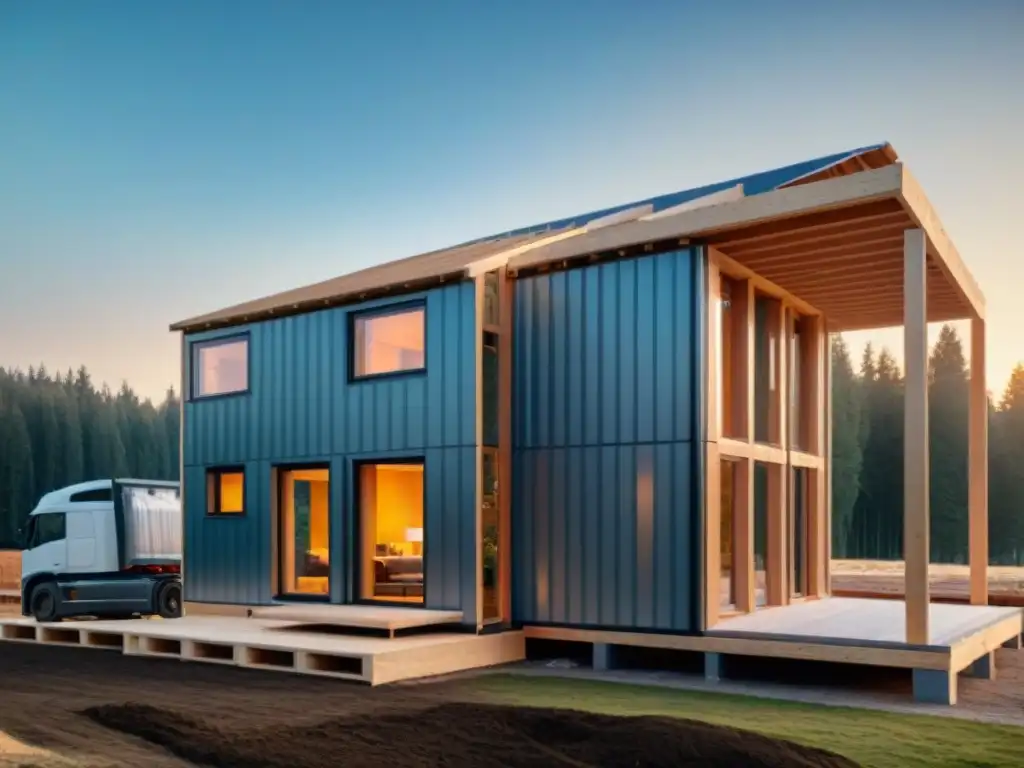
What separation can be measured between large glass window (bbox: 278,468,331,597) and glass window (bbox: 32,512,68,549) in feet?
15.1

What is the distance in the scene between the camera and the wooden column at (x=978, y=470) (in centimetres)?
1306

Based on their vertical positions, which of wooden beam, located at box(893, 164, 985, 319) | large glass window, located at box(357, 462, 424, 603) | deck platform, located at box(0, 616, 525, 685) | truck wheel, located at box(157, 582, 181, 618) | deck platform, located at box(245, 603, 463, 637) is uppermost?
wooden beam, located at box(893, 164, 985, 319)

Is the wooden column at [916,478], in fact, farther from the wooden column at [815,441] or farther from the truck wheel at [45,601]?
the truck wheel at [45,601]

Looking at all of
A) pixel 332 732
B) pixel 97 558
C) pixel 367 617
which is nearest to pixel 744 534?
pixel 367 617

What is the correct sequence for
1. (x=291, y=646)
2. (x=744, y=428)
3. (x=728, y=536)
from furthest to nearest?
1. (x=744, y=428)
2. (x=728, y=536)
3. (x=291, y=646)

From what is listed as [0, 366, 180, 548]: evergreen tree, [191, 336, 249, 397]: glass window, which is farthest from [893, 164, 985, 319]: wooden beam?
[0, 366, 180, 548]: evergreen tree

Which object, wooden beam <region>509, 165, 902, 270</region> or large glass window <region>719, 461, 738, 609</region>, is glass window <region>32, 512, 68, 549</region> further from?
large glass window <region>719, 461, 738, 609</region>

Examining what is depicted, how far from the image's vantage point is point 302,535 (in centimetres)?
1377

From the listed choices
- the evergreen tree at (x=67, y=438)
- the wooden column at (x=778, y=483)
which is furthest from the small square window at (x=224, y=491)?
the evergreen tree at (x=67, y=438)

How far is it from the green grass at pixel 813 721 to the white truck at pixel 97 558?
27.3 ft

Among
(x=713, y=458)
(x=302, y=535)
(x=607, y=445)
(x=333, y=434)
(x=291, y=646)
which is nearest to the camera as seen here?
(x=291, y=646)

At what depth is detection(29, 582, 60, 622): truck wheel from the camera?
51.0ft

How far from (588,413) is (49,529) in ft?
32.3

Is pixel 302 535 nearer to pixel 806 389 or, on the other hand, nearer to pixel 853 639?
pixel 806 389
